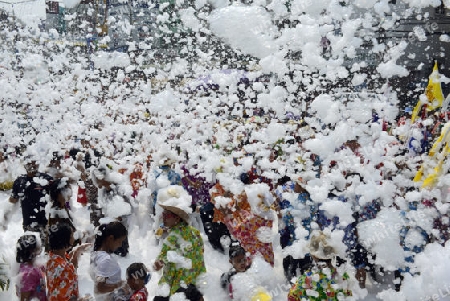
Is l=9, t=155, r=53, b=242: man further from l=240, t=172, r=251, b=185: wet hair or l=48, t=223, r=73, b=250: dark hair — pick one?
l=240, t=172, r=251, b=185: wet hair

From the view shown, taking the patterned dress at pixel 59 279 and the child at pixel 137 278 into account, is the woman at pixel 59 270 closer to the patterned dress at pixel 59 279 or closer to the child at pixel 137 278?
the patterned dress at pixel 59 279

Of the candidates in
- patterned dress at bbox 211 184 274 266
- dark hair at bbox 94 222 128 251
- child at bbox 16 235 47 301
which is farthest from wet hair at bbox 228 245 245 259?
child at bbox 16 235 47 301

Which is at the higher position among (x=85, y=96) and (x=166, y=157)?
(x=85, y=96)

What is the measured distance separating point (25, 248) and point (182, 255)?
3.40ft

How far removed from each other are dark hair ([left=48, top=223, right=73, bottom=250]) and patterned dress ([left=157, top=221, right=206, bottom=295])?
0.65 metres

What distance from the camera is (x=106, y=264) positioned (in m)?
2.81

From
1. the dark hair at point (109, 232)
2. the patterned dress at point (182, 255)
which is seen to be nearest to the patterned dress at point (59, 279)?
the dark hair at point (109, 232)

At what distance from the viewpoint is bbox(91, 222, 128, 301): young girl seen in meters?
2.81

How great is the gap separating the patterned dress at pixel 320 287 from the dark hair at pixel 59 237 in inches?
57.5

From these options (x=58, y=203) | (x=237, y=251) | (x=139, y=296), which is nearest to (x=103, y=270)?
(x=139, y=296)

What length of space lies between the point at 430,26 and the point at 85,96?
296 inches

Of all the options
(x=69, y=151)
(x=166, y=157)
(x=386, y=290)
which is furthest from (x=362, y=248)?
(x=69, y=151)

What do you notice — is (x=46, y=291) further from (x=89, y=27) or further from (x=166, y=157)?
(x=89, y=27)

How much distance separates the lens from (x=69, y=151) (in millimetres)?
7039
